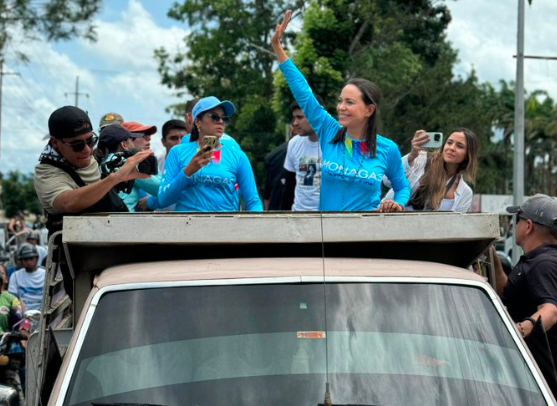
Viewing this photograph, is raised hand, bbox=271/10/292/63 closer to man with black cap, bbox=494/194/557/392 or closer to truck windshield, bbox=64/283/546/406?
man with black cap, bbox=494/194/557/392

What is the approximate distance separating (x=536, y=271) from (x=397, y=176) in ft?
4.85

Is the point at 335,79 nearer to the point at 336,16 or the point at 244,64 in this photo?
the point at 336,16

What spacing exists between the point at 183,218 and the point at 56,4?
22534 millimetres

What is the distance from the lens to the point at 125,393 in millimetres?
3832

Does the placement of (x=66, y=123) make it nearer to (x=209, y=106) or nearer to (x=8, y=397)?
(x=209, y=106)

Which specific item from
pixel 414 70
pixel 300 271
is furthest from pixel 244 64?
pixel 300 271

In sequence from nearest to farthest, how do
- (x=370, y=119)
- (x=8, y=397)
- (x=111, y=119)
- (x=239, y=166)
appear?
(x=8, y=397) → (x=370, y=119) → (x=239, y=166) → (x=111, y=119)

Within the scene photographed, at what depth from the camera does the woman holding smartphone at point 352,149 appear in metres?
6.21

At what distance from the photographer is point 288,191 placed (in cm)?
906

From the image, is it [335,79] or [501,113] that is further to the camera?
[501,113]

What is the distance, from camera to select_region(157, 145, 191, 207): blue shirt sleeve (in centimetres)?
647

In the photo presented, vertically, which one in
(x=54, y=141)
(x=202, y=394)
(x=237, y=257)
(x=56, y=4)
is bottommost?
(x=202, y=394)

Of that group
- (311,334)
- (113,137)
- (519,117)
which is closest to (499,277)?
(311,334)

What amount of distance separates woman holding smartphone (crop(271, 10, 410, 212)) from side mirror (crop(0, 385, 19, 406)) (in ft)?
8.85
